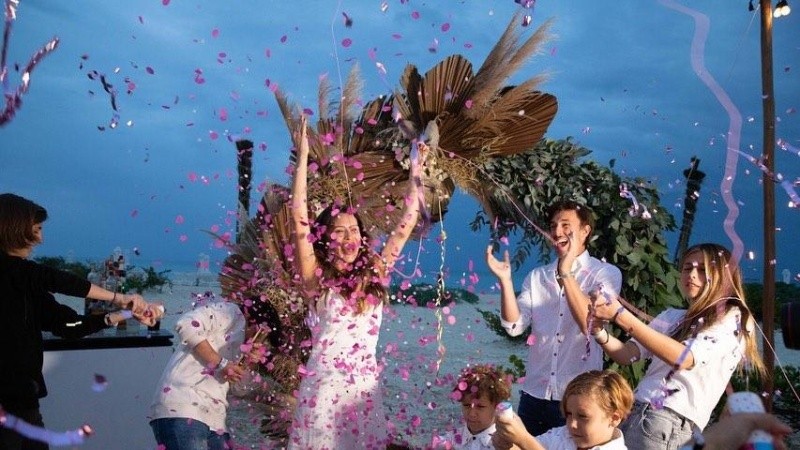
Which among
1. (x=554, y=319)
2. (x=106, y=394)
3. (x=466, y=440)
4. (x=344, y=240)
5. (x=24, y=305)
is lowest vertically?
(x=106, y=394)

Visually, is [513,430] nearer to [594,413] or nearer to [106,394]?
[594,413]

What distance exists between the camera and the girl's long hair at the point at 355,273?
2580 millimetres

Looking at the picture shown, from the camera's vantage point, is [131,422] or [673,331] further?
[131,422]

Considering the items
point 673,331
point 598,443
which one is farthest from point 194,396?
point 673,331

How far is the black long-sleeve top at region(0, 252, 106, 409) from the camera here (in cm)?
234

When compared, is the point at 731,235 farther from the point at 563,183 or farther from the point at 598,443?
the point at 563,183

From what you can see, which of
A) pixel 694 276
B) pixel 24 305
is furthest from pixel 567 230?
pixel 24 305

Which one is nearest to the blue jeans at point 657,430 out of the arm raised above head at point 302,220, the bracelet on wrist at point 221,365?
the arm raised above head at point 302,220

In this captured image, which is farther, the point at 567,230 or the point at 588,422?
the point at 567,230

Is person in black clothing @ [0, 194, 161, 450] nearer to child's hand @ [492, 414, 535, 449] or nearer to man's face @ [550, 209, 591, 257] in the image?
child's hand @ [492, 414, 535, 449]

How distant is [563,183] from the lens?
162 inches

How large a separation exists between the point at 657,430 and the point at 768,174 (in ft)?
9.33

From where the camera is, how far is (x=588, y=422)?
2.06m

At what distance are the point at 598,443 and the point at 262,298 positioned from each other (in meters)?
1.77
